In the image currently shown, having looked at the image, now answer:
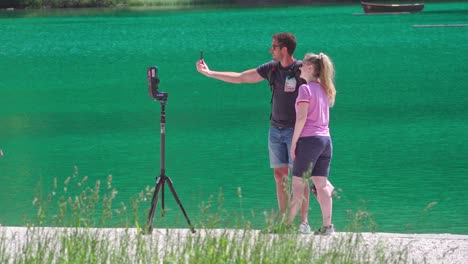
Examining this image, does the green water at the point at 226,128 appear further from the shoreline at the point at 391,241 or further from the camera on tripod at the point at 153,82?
the camera on tripod at the point at 153,82

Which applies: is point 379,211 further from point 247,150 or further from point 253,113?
point 253,113

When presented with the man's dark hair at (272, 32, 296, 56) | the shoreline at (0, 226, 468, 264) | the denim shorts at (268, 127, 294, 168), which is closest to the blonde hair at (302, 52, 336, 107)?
the man's dark hair at (272, 32, 296, 56)

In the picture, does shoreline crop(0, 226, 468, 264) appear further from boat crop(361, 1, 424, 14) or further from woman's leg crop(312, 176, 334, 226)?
boat crop(361, 1, 424, 14)

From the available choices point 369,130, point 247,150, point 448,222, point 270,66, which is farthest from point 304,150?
point 369,130

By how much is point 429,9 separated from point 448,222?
262 ft

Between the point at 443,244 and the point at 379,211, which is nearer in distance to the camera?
the point at 443,244

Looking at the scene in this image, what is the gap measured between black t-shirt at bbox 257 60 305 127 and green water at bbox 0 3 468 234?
1.55m

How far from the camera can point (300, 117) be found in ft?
25.2

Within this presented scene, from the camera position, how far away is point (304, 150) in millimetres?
7789

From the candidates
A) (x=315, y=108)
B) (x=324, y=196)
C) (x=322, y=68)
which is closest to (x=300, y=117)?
(x=315, y=108)

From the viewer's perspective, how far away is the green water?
40.8 ft

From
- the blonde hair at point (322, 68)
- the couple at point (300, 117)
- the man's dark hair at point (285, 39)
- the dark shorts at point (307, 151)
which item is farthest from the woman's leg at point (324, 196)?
the man's dark hair at point (285, 39)

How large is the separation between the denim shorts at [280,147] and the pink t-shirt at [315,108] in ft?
1.04

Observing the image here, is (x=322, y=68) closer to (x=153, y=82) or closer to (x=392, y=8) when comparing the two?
(x=153, y=82)
